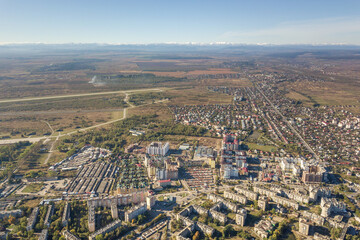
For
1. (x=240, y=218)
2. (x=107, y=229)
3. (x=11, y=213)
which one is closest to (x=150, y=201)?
(x=107, y=229)

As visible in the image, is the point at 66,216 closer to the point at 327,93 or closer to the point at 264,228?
the point at 264,228

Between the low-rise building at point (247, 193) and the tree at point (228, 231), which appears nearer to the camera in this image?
the tree at point (228, 231)

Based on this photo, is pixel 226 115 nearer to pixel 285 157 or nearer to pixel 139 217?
pixel 285 157

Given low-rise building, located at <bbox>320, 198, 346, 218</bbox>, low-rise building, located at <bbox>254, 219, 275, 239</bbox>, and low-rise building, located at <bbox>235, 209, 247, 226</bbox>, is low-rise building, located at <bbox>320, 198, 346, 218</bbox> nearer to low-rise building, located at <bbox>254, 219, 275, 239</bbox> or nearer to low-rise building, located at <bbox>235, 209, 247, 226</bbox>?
low-rise building, located at <bbox>254, 219, 275, 239</bbox>

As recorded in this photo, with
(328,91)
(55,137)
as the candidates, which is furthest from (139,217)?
(328,91)

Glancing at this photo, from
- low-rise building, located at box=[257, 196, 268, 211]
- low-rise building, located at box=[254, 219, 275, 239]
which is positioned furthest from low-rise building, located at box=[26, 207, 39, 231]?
low-rise building, located at box=[257, 196, 268, 211]

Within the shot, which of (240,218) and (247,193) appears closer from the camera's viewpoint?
(240,218)

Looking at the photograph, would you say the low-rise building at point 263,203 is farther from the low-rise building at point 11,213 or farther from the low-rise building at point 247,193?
the low-rise building at point 11,213

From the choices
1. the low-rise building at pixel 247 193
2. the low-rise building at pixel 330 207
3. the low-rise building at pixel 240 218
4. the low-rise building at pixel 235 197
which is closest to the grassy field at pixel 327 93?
the low-rise building at pixel 330 207
